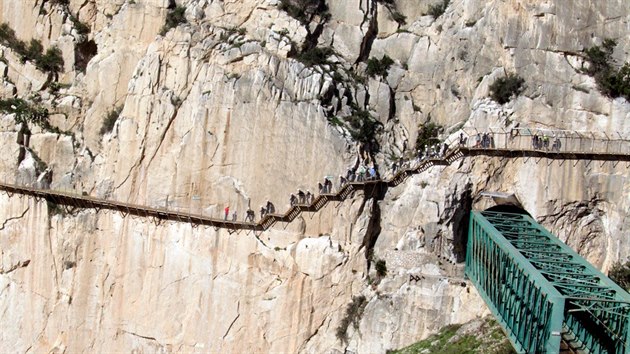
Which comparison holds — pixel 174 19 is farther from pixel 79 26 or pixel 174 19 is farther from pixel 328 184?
pixel 328 184

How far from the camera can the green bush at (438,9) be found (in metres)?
43.0

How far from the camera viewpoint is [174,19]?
4303cm

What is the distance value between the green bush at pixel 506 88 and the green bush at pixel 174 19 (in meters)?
15.5

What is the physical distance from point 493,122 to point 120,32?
63.8 feet

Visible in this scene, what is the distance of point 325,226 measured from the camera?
37844mm

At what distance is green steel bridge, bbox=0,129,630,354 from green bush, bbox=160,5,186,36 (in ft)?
29.3

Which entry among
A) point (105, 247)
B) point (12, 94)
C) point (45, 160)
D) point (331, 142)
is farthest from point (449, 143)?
point (12, 94)

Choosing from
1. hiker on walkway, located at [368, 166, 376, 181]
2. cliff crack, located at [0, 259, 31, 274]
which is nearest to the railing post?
hiker on walkway, located at [368, 166, 376, 181]

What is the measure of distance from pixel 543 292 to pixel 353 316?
11.6 m

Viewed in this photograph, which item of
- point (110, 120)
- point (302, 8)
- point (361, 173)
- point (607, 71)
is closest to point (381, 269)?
point (361, 173)

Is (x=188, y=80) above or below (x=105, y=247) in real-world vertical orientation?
above

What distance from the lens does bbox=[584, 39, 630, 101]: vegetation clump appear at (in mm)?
37062

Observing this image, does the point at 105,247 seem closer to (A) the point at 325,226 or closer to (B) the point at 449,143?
(A) the point at 325,226

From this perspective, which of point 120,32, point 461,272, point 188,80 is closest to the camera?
point 461,272
